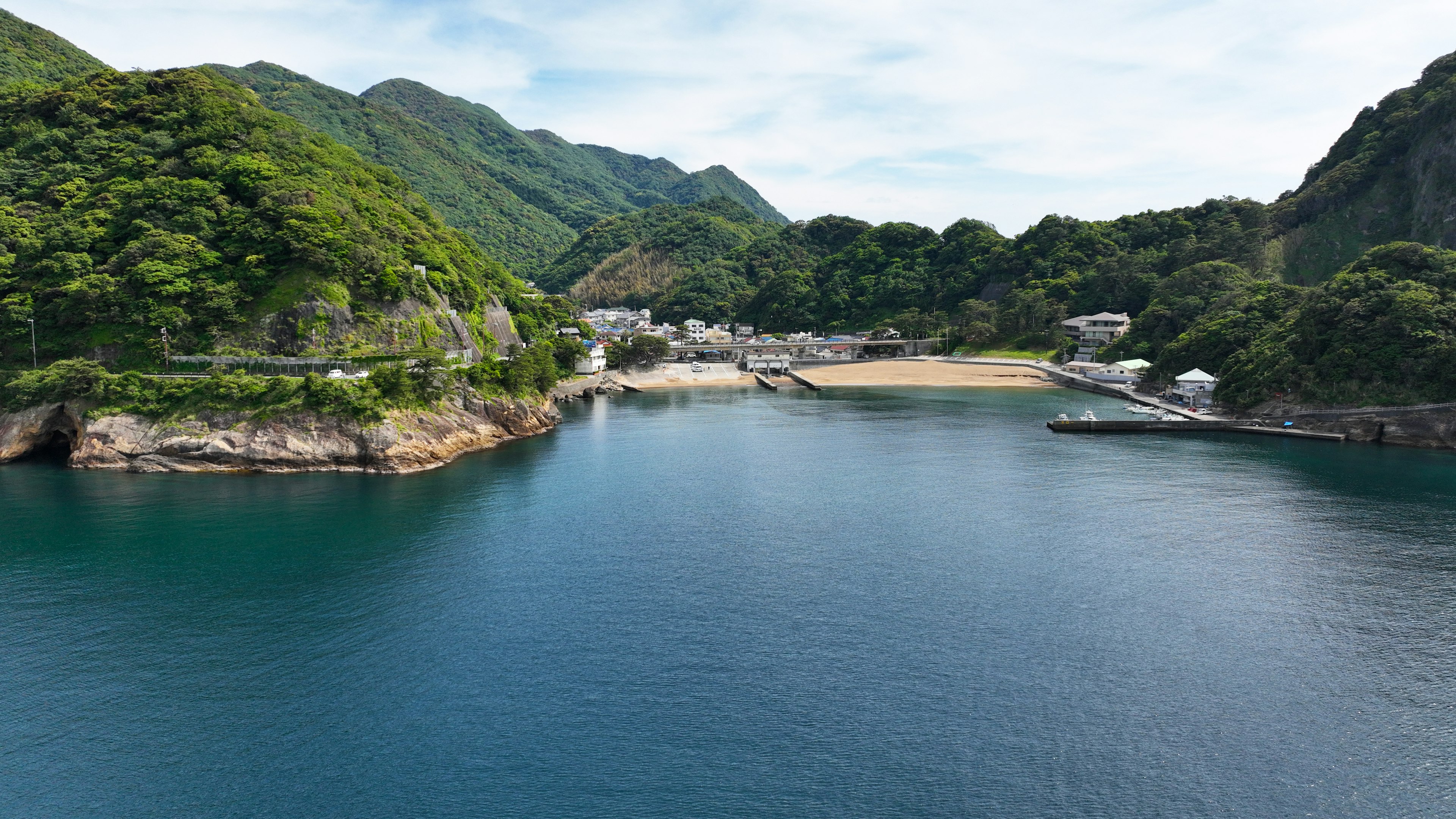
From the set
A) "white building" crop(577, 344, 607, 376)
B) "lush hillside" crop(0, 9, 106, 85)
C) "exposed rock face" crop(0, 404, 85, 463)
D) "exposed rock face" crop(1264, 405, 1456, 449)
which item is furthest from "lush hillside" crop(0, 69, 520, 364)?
"exposed rock face" crop(1264, 405, 1456, 449)

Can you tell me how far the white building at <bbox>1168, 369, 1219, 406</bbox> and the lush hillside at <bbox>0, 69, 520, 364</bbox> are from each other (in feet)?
233

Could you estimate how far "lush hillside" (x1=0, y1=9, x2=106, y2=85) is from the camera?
3625 inches

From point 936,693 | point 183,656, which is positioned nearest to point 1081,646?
point 936,693

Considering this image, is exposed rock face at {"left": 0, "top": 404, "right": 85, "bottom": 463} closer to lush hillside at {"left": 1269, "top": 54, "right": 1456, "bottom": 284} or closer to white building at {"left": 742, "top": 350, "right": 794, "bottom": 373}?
white building at {"left": 742, "top": 350, "right": 794, "bottom": 373}

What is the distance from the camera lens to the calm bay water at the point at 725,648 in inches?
750

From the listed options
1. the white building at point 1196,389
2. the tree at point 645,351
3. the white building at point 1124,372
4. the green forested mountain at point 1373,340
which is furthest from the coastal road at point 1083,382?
the tree at point 645,351

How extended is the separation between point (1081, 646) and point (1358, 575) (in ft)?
50.9

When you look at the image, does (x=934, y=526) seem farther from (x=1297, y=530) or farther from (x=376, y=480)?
(x=376, y=480)

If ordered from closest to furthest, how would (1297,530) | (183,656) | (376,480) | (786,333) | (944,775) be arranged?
(944,775) → (183,656) → (1297,530) → (376,480) → (786,333)

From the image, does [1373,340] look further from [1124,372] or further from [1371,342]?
[1124,372]

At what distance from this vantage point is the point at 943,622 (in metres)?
27.9

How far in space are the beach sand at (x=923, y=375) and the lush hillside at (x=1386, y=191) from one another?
136 feet

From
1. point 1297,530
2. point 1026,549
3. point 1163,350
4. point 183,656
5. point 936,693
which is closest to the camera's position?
point 936,693

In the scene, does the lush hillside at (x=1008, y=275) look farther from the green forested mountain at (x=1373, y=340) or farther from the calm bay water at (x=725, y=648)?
the calm bay water at (x=725, y=648)
